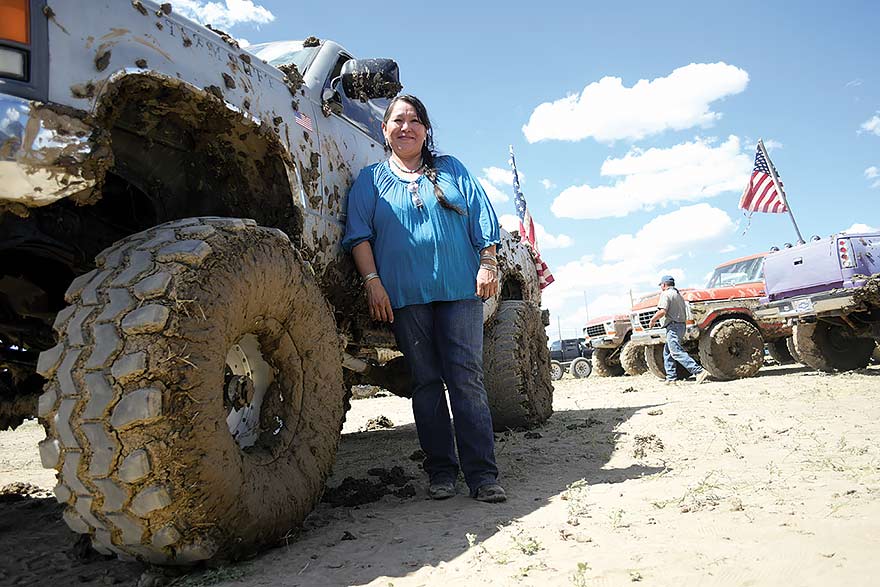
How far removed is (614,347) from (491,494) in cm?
1200

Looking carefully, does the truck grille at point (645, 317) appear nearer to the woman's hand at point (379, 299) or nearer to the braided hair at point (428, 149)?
the braided hair at point (428, 149)

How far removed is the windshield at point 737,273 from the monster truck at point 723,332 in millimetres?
172

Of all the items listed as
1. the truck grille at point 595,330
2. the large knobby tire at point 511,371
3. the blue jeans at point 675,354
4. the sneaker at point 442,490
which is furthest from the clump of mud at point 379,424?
the truck grille at point 595,330

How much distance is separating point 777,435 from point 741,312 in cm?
710

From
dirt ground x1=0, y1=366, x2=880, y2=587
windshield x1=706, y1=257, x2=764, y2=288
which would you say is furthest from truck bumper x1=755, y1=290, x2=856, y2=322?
dirt ground x1=0, y1=366, x2=880, y2=587

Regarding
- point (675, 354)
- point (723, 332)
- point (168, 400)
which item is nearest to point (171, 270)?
point (168, 400)

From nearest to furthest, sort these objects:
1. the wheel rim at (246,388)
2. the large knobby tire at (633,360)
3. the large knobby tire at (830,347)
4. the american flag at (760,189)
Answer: the wheel rim at (246,388) → the large knobby tire at (830,347) → the large knobby tire at (633,360) → the american flag at (760,189)

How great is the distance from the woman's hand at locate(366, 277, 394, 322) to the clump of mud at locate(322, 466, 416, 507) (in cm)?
82

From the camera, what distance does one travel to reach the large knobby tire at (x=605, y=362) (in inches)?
583

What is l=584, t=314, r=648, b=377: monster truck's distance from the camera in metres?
13.7

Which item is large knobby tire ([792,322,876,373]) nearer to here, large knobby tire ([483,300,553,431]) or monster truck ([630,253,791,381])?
Result: monster truck ([630,253,791,381])

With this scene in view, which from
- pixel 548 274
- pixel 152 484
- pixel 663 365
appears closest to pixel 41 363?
pixel 152 484

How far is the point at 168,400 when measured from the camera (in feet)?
5.93

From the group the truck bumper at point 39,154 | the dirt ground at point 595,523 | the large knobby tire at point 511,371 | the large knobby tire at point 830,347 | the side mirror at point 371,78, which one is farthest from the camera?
the large knobby tire at point 830,347
